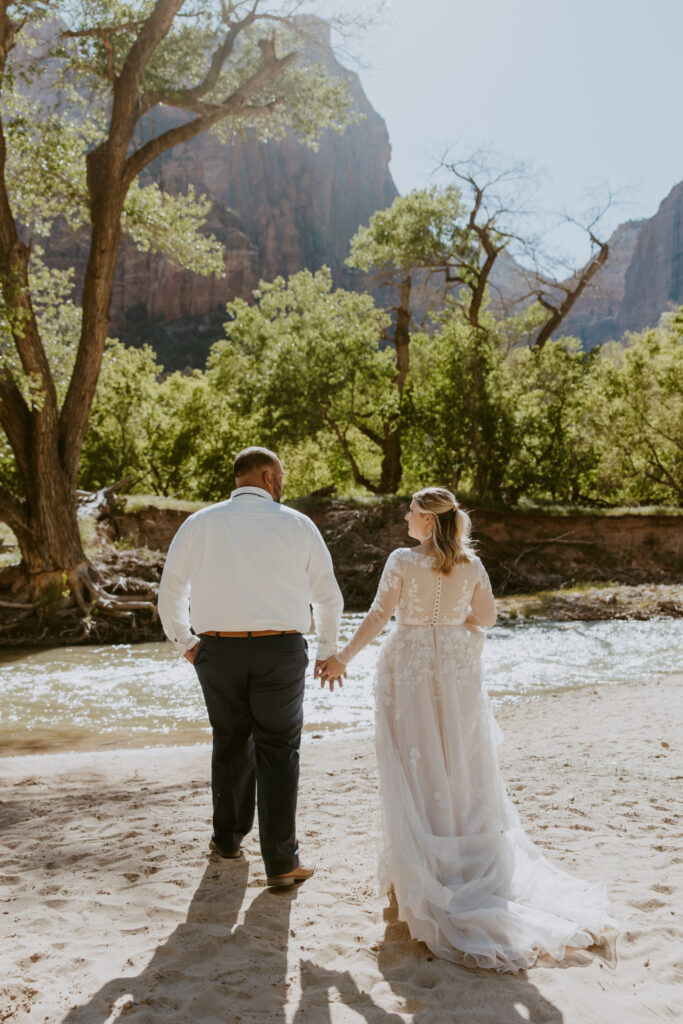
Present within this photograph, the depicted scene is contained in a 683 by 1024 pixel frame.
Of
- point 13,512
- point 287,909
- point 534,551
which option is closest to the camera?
point 287,909

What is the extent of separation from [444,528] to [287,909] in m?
2.03

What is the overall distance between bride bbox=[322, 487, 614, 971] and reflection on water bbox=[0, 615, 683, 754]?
4.64 metres

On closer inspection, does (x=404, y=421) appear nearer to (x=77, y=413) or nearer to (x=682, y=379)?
(x=682, y=379)

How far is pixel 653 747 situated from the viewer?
21.3ft

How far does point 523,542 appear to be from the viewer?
22.0m

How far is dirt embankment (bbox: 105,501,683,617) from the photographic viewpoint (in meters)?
20.2

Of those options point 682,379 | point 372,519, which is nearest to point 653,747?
point 372,519

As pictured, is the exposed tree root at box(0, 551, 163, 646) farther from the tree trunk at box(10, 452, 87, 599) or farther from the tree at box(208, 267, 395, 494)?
the tree at box(208, 267, 395, 494)

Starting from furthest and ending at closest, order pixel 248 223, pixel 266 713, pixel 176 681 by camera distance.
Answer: pixel 248 223
pixel 176 681
pixel 266 713

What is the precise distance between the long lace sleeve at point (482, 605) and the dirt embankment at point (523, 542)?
15.5m

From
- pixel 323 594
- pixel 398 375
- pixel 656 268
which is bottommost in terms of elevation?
pixel 323 594

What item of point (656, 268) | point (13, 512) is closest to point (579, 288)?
point (13, 512)

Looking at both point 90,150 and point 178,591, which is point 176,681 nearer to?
point 178,591

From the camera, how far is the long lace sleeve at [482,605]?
3916 millimetres
